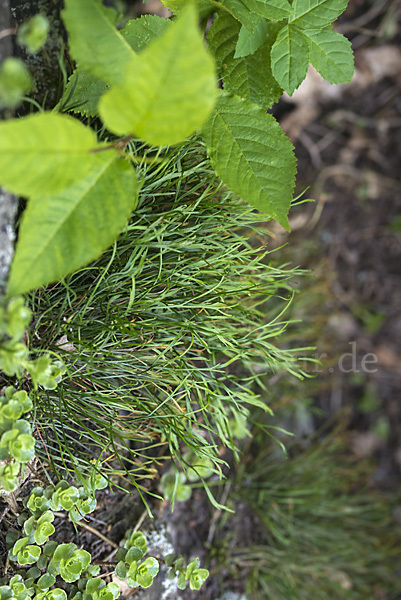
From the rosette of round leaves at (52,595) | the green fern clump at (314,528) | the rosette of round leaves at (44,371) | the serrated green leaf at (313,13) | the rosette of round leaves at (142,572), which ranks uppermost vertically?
the serrated green leaf at (313,13)

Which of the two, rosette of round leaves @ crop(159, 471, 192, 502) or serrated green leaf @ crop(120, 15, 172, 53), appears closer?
serrated green leaf @ crop(120, 15, 172, 53)

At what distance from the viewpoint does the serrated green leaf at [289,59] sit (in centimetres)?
80

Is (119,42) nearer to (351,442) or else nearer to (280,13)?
(280,13)

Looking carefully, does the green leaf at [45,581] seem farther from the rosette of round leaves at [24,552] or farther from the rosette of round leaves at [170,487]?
the rosette of round leaves at [170,487]

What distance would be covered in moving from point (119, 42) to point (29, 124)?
0.72 ft

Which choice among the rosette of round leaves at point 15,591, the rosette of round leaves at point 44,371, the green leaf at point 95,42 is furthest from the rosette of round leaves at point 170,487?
the green leaf at point 95,42

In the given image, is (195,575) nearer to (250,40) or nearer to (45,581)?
(45,581)

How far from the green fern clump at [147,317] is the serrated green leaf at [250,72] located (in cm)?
14

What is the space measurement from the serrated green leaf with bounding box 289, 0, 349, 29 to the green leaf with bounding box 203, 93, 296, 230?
18 centimetres

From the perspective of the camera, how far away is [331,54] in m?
0.83

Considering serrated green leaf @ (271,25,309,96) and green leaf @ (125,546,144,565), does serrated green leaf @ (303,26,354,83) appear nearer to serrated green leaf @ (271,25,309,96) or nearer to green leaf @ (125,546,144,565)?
serrated green leaf @ (271,25,309,96)

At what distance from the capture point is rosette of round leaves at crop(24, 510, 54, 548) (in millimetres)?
821

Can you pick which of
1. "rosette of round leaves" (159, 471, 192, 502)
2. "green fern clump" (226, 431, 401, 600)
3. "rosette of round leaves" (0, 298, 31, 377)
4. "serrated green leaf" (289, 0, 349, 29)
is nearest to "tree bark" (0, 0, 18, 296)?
"rosette of round leaves" (0, 298, 31, 377)

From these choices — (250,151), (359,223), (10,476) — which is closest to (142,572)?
(10,476)
